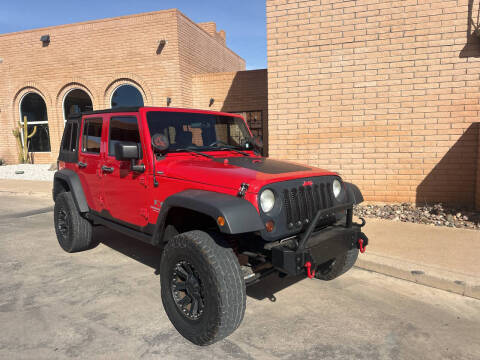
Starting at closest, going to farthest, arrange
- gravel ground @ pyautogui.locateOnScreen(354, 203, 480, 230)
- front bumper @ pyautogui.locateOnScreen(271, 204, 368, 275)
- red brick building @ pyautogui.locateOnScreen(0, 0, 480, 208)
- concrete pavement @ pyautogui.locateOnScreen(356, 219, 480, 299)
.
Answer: front bumper @ pyautogui.locateOnScreen(271, 204, 368, 275) → concrete pavement @ pyautogui.locateOnScreen(356, 219, 480, 299) → gravel ground @ pyautogui.locateOnScreen(354, 203, 480, 230) → red brick building @ pyautogui.locateOnScreen(0, 0, 480, 208)

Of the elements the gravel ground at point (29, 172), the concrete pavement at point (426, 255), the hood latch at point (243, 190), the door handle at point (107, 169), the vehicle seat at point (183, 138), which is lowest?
the concrete pavement at point (426, 255)

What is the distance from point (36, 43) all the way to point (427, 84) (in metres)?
14.5

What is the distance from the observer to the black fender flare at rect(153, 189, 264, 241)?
229 centimetres

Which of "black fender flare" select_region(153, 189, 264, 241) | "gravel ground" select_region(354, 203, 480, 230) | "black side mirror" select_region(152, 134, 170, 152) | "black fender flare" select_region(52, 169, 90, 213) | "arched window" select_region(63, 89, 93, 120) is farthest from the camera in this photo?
"arched window" select_region(63, 89, 93, 120)

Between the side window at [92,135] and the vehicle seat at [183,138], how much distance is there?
1132 millimetres

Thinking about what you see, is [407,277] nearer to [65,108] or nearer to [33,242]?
[33,242]

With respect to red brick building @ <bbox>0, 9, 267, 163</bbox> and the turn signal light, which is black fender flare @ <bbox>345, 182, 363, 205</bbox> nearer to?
the turn signal light

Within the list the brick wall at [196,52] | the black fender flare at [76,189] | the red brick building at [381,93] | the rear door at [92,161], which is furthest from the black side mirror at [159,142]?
the brick wall at [196,52]

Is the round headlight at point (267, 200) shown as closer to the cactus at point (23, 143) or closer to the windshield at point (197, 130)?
the windshield at point (197, 130)

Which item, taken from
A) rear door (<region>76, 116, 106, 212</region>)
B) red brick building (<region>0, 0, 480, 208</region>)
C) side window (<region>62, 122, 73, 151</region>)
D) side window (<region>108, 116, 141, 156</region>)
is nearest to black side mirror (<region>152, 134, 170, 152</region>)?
side window (<region>108, 116, 141, 156</region>)

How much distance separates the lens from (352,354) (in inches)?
97.0

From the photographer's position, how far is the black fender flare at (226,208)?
2293mm

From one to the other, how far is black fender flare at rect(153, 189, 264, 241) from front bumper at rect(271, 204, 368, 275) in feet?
1.00

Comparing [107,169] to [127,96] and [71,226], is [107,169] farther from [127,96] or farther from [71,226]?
[127,96]
